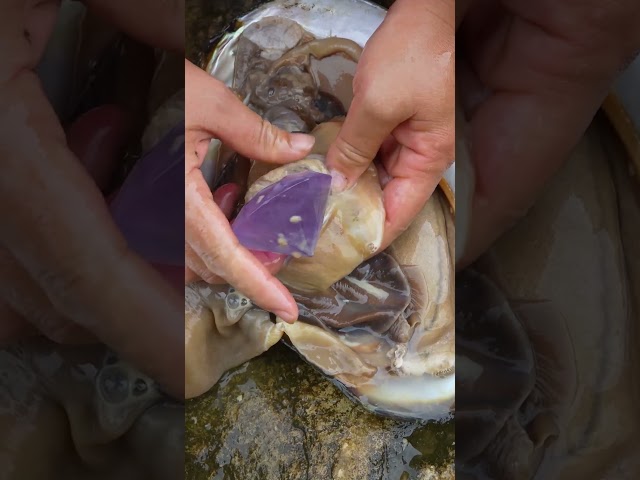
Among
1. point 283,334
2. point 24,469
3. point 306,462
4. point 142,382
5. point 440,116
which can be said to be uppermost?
point 440,116

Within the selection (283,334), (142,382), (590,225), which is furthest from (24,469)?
(590,225)

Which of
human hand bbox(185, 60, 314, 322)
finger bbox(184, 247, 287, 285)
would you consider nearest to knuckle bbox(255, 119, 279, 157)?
human hand bbox(185, 60, 314, 322)

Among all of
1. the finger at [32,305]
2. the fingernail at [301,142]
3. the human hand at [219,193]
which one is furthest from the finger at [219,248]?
the finger at [32,305]

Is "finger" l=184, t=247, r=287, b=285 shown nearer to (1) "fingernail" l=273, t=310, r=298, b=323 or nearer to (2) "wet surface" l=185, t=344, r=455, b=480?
(1) "fingernail" l=273, t=310, r=298, b=323

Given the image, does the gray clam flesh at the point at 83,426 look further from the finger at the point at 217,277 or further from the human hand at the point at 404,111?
the human hand at the point at 404,111

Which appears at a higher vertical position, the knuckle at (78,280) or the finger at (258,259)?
the knuckle at (78,280)

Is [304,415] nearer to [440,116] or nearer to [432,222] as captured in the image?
[432,222]
